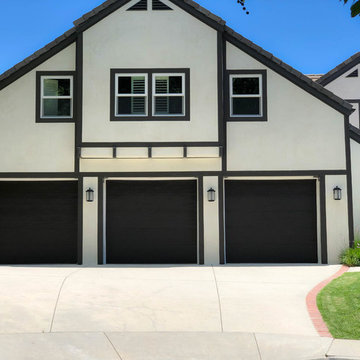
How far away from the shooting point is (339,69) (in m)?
20.3

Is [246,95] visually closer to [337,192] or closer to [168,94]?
[168,94]

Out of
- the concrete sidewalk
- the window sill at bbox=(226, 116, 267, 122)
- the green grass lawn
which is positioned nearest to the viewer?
the concrete sidewalk

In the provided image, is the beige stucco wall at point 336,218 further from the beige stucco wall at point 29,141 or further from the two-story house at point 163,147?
the beige stucco wall at point 29,141

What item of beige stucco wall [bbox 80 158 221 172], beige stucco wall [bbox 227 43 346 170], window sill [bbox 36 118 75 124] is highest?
window sill [bbox 36 118 75 124]

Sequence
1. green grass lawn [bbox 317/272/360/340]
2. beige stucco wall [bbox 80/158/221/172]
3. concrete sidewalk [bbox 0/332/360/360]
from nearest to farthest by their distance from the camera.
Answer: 1. concrete sidewalk [bbox 0/332/360/360]
2. green grass lawn [bbox 317/272/360/340]
3. beige stucco wall [bbox 80/158/221/172]

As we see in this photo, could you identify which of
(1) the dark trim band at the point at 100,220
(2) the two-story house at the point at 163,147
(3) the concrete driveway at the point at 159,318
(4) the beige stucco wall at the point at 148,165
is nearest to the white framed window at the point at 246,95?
(2) the two-story house at the point at 163,147

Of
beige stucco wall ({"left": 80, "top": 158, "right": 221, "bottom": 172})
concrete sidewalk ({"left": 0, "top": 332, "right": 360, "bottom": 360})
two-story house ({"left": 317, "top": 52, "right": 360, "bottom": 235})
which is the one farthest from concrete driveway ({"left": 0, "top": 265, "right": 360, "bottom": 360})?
two-story house ({"left": 317, "top": 52, "right": 360, "bottom": 235})

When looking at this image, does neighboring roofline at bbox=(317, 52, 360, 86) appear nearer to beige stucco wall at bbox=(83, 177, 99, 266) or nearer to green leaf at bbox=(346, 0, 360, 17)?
beige stucco wall at bbox=(83, 177, 99, 266)

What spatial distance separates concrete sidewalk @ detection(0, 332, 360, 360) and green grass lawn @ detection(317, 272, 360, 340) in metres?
0.53

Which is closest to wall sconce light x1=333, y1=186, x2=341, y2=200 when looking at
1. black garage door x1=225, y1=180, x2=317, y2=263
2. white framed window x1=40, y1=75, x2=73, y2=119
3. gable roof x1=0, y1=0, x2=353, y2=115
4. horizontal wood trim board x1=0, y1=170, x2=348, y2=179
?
horizontal wood trim board x1=0, y1=170, x2=348, y2=179

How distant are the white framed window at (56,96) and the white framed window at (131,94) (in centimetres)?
157

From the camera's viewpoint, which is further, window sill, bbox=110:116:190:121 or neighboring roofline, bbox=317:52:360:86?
neighboring roofline, bbox=317:52:360:86

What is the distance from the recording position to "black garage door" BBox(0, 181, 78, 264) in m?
15.8

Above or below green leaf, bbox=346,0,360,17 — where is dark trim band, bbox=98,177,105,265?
below
